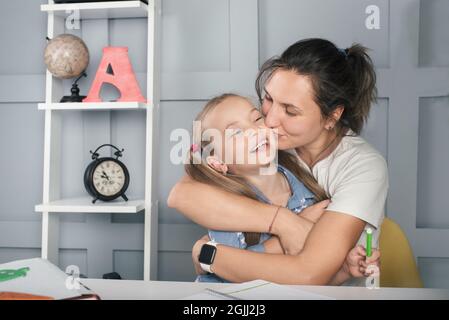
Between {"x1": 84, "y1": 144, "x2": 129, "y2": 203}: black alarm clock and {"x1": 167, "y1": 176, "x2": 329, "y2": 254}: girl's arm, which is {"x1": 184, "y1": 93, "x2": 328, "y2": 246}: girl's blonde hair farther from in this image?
{"x1": 84, "y1": 144, "x2": 129, "y2": 203}: black alarm clock

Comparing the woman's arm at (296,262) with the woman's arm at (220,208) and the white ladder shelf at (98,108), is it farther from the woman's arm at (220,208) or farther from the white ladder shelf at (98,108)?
the white ladder shelf at (98,108)

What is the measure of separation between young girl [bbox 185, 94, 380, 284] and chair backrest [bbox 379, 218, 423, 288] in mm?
175

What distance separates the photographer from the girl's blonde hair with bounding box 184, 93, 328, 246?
1.17m

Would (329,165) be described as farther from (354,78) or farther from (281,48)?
(281,48)

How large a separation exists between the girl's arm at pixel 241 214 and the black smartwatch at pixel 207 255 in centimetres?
6

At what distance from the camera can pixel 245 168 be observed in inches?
47.3

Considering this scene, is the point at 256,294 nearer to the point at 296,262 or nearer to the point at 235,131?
the point at 296,262

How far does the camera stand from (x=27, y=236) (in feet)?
6.24

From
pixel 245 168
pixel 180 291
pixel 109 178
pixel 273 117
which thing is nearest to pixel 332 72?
pixel 273 117

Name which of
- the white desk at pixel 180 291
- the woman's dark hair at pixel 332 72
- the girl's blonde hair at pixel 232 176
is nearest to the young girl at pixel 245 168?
the girl's blonde hair at pixel 232 176

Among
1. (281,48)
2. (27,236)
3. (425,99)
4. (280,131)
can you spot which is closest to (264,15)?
(281,48)

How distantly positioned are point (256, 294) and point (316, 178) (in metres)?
0.67

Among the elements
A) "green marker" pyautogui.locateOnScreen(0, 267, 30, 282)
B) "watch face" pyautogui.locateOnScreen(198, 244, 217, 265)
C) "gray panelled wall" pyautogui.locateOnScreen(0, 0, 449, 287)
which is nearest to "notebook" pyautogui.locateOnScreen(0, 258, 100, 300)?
"green marker" pyautogui.locateOnScreen(0, 267, 30, 282)

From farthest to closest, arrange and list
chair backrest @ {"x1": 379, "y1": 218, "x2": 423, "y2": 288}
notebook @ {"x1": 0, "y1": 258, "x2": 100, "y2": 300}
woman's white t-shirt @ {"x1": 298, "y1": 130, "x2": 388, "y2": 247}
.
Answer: chair backrest @ {"x1": 379, "y1": 218, "x2": 423, "y2": 288} → woman's white t-shirt @ {"x1": 298, "y1": 130, "x2": 388, "y2": 247} → notebook @ {"x1": 0, "y1": 258, "x2": 100, "y2": 300}
